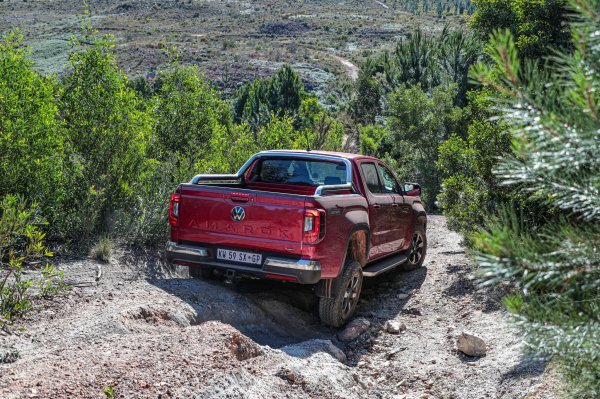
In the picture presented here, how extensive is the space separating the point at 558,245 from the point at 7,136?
22.3 feet

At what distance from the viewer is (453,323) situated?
748 cm

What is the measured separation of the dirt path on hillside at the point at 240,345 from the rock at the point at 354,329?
0.07m

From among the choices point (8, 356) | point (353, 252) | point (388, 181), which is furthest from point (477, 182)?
point (8, 356)

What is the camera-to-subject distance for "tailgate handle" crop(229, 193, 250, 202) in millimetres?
6566

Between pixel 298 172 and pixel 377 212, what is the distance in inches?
45.5

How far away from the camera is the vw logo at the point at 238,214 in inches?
260

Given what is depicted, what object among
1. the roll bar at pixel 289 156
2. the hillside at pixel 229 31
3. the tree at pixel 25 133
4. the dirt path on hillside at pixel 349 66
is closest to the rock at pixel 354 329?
the roll bar at pixel 289 156

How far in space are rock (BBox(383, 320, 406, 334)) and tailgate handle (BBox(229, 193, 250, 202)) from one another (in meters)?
2.36

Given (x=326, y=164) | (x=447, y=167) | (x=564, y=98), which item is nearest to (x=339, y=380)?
(x=326, y=164)

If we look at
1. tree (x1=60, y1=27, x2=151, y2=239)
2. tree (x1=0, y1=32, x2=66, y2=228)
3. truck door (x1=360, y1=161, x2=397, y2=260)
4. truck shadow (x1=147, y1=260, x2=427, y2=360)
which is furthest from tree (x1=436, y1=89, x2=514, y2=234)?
tree (x1=0, y1=32, x2=66, y2=228)

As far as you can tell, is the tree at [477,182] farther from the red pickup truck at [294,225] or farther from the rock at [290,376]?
the rock at [290,376]

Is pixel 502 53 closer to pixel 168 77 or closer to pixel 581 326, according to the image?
pixel 581 326

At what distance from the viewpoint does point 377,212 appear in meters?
7.91

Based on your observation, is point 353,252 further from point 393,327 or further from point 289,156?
point 289,156
